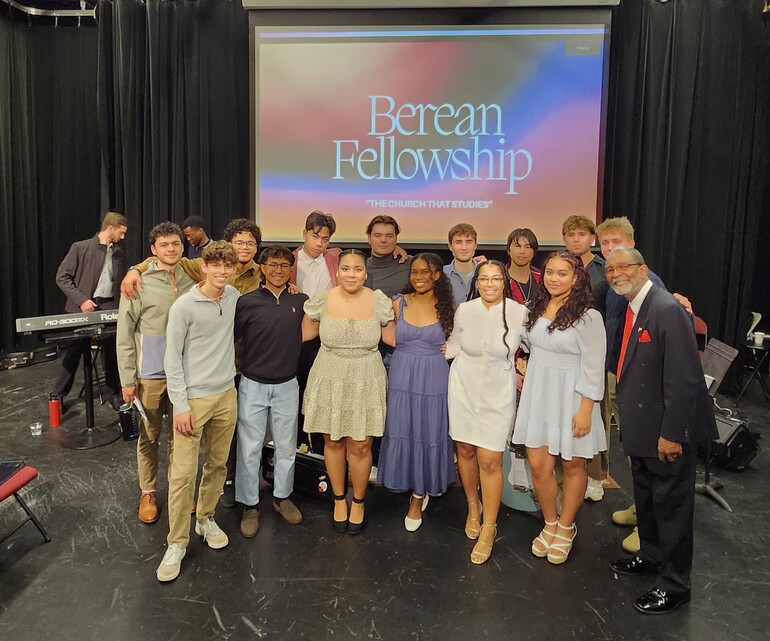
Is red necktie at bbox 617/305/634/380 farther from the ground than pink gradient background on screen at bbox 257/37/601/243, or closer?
closer

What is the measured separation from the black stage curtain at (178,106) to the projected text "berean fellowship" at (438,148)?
1.30m

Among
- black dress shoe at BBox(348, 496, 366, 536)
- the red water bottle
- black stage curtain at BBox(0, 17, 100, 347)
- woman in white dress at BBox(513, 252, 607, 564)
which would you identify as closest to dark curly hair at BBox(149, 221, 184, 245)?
black dress shoe at BBox(348, 496, 366, 536)

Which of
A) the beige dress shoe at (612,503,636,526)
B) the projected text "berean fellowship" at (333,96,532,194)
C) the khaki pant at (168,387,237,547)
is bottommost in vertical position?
the beige dress shoe at (612,503,636,526)

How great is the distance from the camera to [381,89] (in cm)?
507

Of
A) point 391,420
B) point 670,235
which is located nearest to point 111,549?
point 391,420

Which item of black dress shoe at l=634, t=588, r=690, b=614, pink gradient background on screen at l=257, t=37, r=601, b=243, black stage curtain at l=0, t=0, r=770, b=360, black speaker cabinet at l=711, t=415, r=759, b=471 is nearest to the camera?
black dress shoe at l=634, t=588, r=690, b=614

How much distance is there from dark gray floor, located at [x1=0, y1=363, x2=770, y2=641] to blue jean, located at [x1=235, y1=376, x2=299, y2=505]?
11.2 inches

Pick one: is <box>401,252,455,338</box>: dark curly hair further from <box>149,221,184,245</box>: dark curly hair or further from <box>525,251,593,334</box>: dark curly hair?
<box>149,221,184,245</box>: dark curly hair

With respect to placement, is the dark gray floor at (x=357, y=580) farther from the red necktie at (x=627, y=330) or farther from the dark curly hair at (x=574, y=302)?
the dark curly hair at (x=574, y=302)

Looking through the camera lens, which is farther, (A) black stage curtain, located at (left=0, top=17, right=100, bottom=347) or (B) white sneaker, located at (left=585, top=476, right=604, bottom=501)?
(A) black stage curtain, located at (left=0, top=17, right=100, bottom=347)

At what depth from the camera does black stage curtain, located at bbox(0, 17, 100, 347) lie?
20.4 feet

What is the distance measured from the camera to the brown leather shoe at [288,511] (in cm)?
303

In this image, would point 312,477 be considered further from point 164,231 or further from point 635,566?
point 635,566

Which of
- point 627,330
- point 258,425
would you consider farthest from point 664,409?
point 258,425
